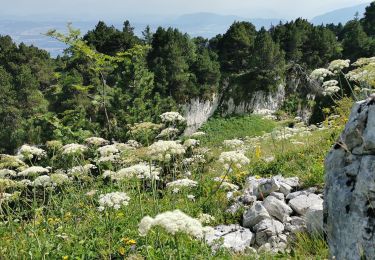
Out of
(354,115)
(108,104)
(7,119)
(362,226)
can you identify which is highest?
(354,115)

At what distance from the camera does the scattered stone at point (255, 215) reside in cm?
747

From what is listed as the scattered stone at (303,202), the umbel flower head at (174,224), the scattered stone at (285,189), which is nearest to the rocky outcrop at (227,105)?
the scattered stone at (285,189)

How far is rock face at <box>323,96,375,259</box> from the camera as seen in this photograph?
4043 millimetres

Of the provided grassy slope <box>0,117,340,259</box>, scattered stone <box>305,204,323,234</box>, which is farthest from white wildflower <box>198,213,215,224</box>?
scattered stone <box>305,204,323,234</box>

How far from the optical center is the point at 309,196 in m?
7.76

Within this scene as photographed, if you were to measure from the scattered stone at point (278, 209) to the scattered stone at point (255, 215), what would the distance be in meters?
0.14

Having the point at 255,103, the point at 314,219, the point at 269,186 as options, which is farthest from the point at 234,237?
the point at 255,103

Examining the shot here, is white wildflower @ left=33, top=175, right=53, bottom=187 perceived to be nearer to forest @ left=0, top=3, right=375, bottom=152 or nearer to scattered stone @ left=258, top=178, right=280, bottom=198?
scattered stone @ left=258, top=178, right=280, bottom=198

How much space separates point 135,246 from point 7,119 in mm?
37981

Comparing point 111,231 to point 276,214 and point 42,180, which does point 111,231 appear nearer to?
point 42,180

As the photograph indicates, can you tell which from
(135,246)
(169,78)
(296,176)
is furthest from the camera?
(169,78)

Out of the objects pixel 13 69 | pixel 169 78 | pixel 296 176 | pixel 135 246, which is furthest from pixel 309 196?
pixel 13 69

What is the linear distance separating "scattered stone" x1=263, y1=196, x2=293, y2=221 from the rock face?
9.58 feet

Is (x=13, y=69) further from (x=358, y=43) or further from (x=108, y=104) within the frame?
(x=358, y=43)
